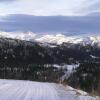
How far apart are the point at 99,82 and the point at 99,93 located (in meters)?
0.95

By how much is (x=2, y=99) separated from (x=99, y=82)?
22.3 feet

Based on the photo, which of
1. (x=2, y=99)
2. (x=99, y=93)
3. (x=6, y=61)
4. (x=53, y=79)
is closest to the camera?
(x=2, y=99)

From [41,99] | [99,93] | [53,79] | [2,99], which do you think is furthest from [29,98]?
[53,79]

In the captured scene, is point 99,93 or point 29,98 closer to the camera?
point 29,98

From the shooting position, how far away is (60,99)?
16.6 metres

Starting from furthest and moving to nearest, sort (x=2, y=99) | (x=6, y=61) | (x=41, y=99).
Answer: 1. (x=6, y=61)
2. (x=41, y=99)
3. (x=2, y=99)

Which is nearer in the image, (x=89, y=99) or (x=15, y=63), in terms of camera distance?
(x=89, y=99)

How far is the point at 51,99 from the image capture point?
1642 centimetres

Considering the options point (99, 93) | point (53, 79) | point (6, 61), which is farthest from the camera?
point (6, 61)

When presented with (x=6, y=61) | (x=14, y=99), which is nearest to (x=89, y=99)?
(x=14, y=99)

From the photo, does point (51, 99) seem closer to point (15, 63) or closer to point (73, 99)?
point (73, 99)

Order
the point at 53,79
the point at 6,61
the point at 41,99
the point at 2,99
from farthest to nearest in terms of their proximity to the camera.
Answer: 1. the point at 6,61
2. the point at 53,79
3. the point at 41,99
4. the point at 2,99

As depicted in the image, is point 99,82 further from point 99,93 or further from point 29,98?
point 29,98

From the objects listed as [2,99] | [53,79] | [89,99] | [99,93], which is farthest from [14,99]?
[53,79]
